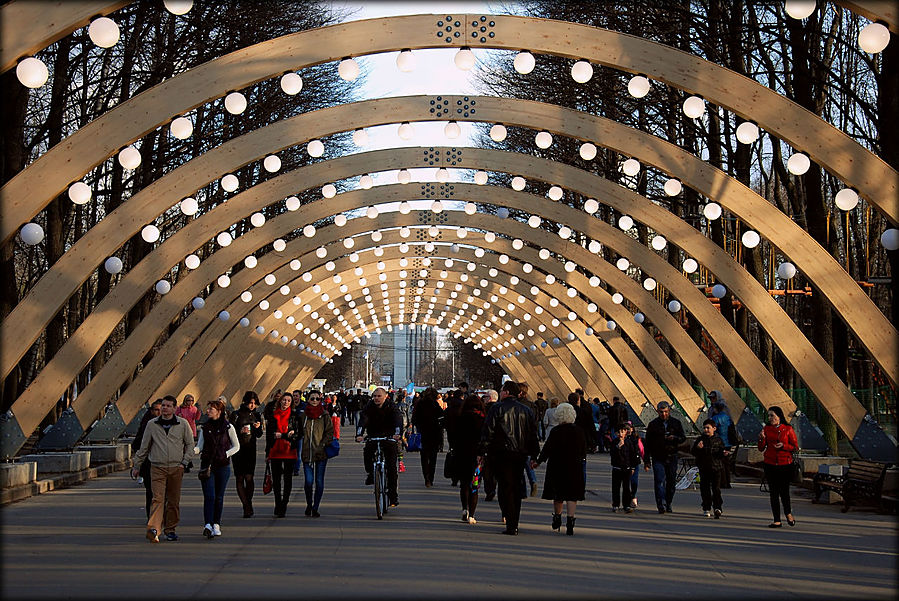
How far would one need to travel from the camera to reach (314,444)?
1356cm

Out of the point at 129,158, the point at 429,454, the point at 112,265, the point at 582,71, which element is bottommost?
the point at 429,454

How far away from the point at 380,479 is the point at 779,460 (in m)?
5.03

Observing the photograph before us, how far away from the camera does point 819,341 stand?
19.4m

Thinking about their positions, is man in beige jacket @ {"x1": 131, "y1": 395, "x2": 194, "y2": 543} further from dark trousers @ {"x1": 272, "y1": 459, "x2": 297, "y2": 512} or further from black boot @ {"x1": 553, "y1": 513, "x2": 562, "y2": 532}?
black boot @ {"x1": 553, "y1": 513, "x2": 562, "y2": 532}

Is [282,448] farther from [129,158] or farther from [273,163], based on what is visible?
[273,163]

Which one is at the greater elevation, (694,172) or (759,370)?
(694,172)

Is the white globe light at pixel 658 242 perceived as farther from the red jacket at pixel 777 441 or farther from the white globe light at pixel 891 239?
Result: the red jacket at pixel 777 441

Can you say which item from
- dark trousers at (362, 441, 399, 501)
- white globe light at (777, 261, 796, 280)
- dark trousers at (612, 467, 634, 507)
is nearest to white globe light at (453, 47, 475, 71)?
dark trousers at (362, 441, 399, 501)

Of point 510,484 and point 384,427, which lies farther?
point 384,427

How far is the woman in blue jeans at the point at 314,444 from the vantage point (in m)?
13.4

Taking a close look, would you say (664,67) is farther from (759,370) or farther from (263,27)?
(263,27)

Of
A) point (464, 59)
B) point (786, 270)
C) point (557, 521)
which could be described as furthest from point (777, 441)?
point (464, 59)

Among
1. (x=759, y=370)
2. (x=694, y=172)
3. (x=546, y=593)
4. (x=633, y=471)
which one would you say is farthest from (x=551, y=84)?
(x=546, y=593)

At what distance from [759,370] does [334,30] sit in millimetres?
11030
